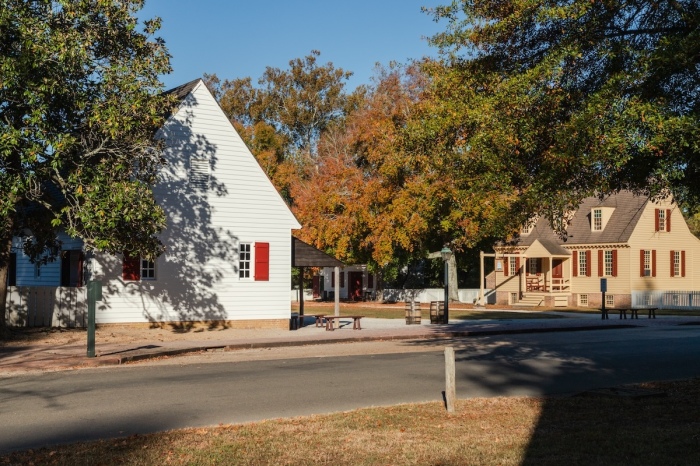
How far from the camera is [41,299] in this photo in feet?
90.3

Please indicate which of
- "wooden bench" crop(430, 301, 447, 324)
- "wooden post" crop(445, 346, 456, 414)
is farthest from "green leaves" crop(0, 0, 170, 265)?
"wooden bench" crop(430, 301, 447, 324)

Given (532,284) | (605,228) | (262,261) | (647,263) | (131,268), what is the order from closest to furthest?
(131,268) < (262,261) < (647,263) < (605,228) < (532,284)

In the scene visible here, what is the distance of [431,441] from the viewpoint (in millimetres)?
9352

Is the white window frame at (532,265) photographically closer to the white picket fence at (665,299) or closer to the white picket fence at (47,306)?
the white picket fence at (665,299)

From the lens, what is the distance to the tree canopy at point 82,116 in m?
20.1

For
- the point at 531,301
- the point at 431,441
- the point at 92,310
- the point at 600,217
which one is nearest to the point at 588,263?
the point at 600,217

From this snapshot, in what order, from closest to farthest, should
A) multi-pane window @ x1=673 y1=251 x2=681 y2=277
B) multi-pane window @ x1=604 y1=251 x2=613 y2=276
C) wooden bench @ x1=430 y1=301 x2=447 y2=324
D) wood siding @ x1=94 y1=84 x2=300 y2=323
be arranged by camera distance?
wood siding @ x1=94 y1=84 x2=300 y2=323, wooden bench @ x1=430 y1=301 x2=447 y2=324, multi-pane window @ x1=604 y1=251 x2=613 y2=276, multi-pane window @ x1=673 y1=251 x2=681 y2=277

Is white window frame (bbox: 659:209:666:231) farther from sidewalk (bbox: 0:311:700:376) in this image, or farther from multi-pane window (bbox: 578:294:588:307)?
sidewalk (bbox: 0:311:700:376)

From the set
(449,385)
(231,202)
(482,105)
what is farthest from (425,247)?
(449,385)

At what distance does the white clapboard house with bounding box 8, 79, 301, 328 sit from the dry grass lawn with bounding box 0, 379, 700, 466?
696 inches

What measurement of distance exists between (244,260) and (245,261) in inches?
2.1

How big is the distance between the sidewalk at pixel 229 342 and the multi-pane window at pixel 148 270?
8.78 ft

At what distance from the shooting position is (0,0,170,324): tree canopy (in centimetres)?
2009

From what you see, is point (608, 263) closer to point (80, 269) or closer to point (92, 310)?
point (80, 269)
